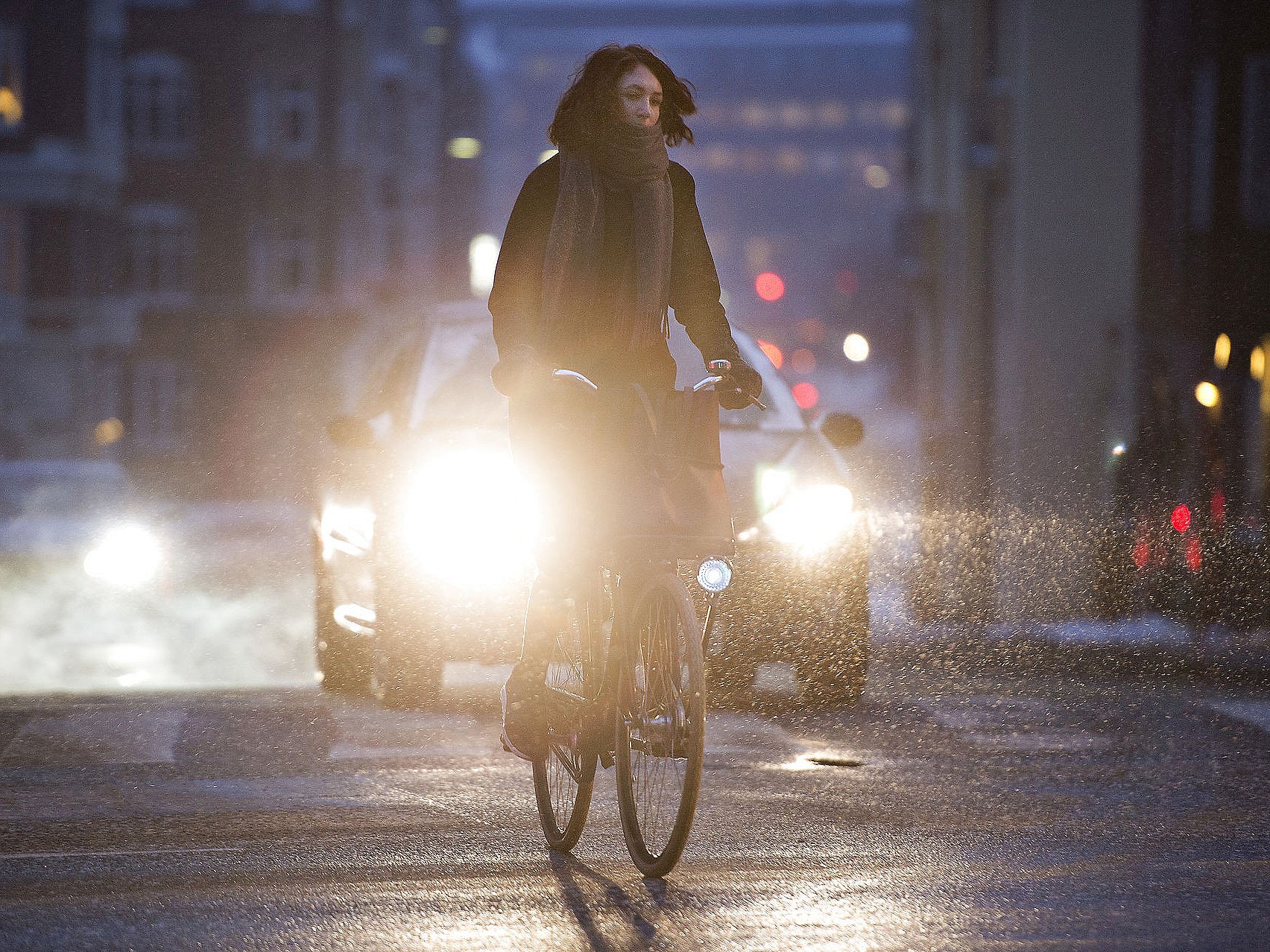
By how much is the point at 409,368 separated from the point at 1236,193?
15258mm

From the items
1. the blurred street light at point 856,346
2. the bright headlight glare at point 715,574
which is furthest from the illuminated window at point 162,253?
the bright headlight glare at point 715,574

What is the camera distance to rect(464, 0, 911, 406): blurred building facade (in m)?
158

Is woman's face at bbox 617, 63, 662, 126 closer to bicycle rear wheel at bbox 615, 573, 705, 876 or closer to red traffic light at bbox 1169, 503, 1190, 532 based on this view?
bicycle rear wheel at bbox 615, 573, 705, 876

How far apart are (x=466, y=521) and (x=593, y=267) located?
9.88 feet

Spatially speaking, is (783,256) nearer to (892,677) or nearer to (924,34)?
(924,34)

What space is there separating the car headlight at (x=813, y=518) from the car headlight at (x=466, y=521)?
39.4 inches

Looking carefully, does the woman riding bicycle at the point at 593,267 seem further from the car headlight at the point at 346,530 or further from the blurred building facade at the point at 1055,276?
the blurred building facade at the point at 1055,276

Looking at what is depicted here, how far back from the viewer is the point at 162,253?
4931 cm

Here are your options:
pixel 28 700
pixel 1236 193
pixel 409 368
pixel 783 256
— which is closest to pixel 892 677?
pixel 409 368

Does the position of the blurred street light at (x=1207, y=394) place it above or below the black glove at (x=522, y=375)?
below

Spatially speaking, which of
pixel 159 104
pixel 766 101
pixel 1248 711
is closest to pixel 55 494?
pixel 1248 711

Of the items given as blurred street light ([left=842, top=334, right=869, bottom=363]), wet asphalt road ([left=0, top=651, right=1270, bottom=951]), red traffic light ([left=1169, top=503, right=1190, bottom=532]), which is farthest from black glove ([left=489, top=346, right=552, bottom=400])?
blurred street light ([left=842, top=334, right=869, bottom=363])

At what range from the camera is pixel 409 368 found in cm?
976

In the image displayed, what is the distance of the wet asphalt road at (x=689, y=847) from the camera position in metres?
4.79
